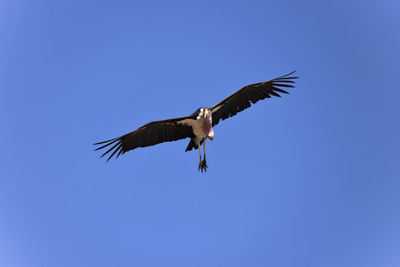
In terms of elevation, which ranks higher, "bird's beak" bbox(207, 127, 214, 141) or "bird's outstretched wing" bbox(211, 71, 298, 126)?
"bird's outstretched wing" bbox(211, 71, 298, 126)

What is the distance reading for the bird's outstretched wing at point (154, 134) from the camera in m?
14.1

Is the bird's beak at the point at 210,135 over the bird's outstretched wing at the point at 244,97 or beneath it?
beneath

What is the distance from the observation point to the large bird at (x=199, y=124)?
47.3ft

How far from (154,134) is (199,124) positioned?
1770 millimetres

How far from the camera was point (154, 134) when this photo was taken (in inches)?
587

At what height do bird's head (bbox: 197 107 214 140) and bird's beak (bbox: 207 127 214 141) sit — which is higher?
bird's head (bbox: 197 107 214 140)

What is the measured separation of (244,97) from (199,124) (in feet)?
7.38

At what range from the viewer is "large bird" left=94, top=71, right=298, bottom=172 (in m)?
14.4

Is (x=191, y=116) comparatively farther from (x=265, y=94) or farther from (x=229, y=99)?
(x=265, y=94)

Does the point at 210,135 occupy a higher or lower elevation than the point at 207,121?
lower

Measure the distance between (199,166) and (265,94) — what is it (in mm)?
3857

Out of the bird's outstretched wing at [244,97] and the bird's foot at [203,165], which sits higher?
the bird's outstretched wing at [244,97]

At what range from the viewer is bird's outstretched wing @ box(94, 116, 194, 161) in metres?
14.1

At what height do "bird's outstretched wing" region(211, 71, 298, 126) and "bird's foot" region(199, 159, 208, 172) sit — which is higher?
"bird's outstretched wing" region(211, 71, 298, 126)
